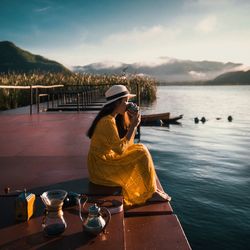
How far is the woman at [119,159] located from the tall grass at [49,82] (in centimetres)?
854

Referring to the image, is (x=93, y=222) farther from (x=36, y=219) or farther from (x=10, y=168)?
(x=10, y=168)

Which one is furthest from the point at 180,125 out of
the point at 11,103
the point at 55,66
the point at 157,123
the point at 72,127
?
the point at 55,66

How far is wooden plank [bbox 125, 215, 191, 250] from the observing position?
3393 millimetres

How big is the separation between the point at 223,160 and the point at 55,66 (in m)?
186

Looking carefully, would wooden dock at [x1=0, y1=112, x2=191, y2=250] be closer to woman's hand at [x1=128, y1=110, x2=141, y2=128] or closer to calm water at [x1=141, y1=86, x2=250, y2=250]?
woman's hand at [x1=128, y1=110, x2=141, y2=128]

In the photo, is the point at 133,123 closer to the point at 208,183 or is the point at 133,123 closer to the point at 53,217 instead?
the point at 53,217

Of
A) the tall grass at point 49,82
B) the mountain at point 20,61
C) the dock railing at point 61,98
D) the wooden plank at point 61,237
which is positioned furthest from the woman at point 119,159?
the mountain at point 20,61

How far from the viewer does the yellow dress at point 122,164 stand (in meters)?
4.11

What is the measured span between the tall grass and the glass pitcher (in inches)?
387

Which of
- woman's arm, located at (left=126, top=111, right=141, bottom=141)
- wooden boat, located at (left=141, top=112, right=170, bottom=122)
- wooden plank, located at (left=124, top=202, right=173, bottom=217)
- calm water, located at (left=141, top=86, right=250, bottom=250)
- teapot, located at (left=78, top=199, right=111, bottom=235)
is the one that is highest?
woman's arm, located at (left=126, top=111, right=141, bottom=141)

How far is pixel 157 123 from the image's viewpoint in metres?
22.5

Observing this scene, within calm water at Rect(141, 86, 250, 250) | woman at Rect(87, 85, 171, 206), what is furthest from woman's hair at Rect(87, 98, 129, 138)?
calm water at Rect(141, 86, 250, 250)

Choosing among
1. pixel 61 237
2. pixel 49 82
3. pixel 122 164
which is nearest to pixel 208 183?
pixel 122 164

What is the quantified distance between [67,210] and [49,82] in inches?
874
